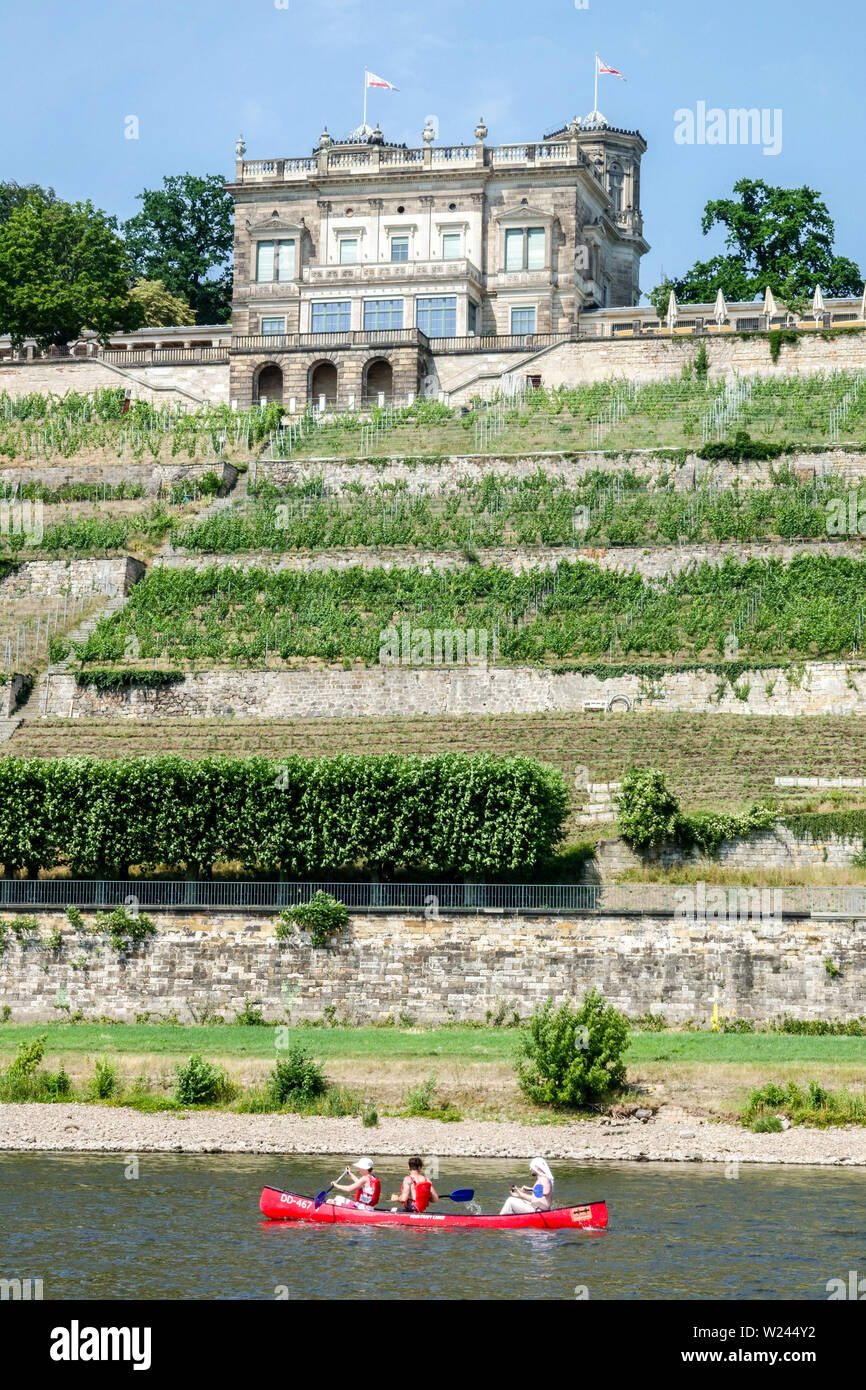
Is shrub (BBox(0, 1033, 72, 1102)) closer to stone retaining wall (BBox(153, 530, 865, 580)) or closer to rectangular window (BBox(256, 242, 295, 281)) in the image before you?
stone retaining wall (BBox(153, 530, 865, 580))

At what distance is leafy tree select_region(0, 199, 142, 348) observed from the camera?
86000mm

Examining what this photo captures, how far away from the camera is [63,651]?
2376 inches

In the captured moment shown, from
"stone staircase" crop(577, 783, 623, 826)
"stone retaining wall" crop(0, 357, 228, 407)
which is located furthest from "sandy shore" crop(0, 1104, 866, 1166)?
"stone retaining wall" crop(0, 357, 228, 407)

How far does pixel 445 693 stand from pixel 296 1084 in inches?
890

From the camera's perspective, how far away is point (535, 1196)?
2783 cm

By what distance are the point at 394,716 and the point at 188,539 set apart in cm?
1574

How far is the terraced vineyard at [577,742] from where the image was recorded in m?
49.8

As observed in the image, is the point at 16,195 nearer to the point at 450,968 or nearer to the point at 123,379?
the point at 123,379

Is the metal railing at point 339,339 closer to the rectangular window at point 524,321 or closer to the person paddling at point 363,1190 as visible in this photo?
the rectangular window at point 524,321

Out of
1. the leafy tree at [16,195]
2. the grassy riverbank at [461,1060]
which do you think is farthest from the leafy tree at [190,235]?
the grassy riverbank at [461,1060]

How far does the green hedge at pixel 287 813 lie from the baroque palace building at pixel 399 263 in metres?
39.1

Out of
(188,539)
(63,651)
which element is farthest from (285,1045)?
(188,539)

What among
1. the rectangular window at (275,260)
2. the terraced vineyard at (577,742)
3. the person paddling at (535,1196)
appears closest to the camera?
the person paddling at (535,1196)
